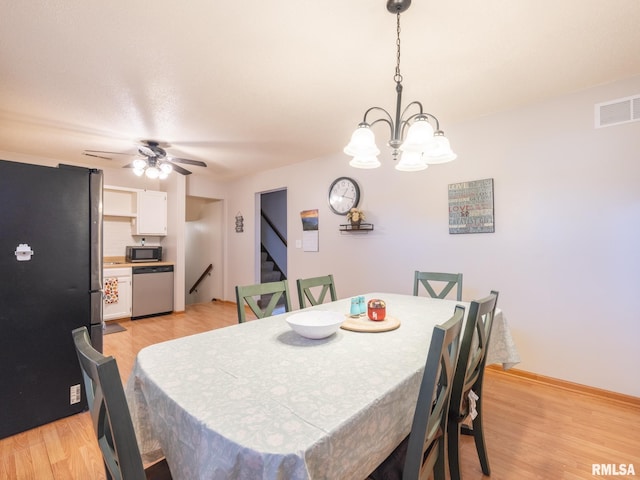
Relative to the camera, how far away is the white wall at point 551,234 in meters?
2.22

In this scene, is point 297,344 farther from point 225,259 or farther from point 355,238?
point 225,259

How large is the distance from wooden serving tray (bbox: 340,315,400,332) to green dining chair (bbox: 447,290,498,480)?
344mm

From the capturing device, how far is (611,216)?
7.39 feet

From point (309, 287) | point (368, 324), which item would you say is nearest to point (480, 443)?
point (368, 324)

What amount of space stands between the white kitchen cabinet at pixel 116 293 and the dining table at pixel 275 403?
150 inches

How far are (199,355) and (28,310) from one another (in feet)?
4.99

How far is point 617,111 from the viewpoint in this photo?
2240mm

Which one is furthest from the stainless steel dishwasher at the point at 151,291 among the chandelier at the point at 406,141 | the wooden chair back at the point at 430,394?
the wooden chair back at the point at 430,394

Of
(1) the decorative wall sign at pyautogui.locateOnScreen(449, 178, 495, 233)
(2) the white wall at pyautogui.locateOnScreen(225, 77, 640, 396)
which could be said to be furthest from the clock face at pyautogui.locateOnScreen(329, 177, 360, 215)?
(1) the decorative wall sign at pyautogui.locateOnScreen(449, 178, 495, 233)

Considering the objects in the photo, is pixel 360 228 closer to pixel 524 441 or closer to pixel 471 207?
pixel 471 207

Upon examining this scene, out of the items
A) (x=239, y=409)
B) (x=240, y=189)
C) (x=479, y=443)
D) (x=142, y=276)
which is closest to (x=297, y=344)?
(x=239, y=409)

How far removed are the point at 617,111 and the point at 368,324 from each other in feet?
8.31

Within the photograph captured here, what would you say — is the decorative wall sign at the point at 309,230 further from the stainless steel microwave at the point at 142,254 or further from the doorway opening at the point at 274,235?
the stainless steel microwave at the point at 142,254

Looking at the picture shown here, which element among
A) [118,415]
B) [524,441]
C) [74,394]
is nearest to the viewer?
[118,415]
